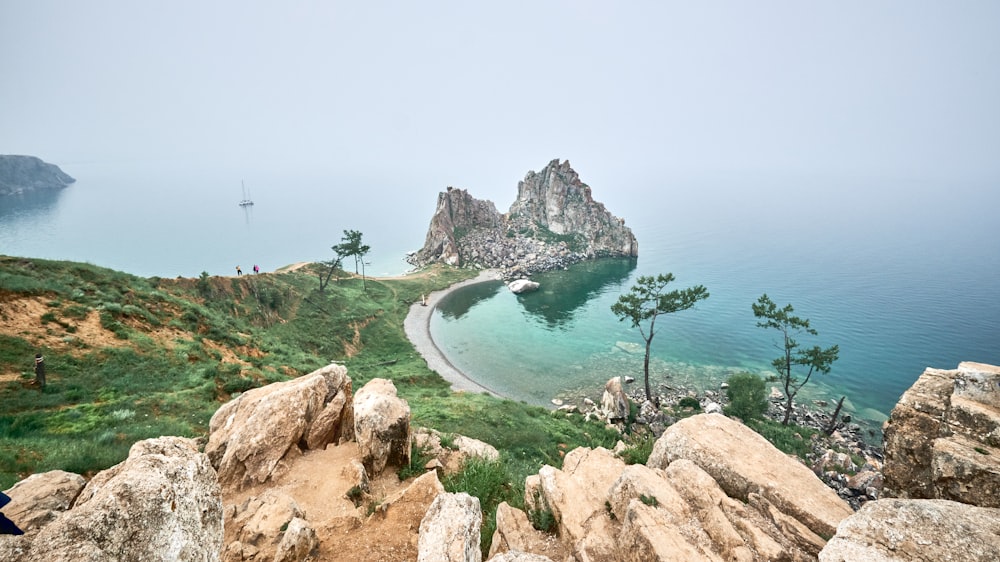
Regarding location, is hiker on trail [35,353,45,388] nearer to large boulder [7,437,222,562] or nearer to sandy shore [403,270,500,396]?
large boulder [7,437,222,562]

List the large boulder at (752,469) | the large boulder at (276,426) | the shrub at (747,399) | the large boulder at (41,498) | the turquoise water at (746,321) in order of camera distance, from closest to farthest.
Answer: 1. the large boulder at (41,498)
2. the large boulder at (752,469)
3. the large boulder at (276,426)
4. the shrub at (747,399)
5. the turquoise water at (746,321)

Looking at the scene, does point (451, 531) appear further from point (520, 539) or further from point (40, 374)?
point (40, 374)

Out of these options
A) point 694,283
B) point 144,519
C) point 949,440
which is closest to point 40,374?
point 144,519

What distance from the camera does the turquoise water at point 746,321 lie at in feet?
182

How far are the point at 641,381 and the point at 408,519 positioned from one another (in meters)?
47.7

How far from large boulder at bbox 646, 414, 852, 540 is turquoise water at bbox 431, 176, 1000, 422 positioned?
1375 inches

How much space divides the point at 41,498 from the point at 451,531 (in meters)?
10.3

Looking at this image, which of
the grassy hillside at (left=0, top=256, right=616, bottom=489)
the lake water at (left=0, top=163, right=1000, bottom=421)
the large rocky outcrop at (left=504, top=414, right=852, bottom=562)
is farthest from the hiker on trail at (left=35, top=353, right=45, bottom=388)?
the lake water at (left=0, top=163, right=1000, bottom=421)

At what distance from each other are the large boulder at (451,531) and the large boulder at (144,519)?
449cm

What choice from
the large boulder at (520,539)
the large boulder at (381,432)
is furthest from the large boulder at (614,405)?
the large boulder at (520,539)

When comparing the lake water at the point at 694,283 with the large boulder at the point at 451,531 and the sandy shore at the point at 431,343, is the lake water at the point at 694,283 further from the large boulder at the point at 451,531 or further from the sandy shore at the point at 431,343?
the large boulder at the point at 451,531

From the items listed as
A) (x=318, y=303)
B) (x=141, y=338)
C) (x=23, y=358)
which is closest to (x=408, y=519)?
(x=23, y=358)

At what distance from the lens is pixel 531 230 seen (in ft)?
448

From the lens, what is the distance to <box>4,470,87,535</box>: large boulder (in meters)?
8.73
